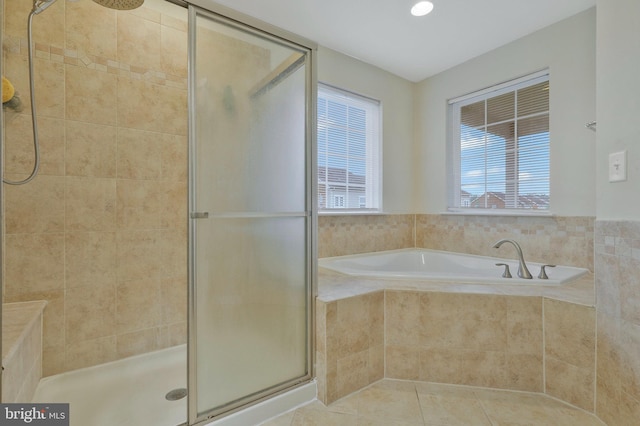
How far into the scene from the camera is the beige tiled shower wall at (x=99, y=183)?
1.68m

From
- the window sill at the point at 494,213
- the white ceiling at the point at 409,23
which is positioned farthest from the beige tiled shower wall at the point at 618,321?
the white ceiling at the point at 409,23

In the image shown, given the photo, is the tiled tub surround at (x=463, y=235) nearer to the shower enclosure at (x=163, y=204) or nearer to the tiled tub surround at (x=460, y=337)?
the tiled tub surround at (x=460, y=337)

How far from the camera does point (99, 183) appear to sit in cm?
187

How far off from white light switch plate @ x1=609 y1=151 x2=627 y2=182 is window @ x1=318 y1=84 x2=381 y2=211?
192 centimetres

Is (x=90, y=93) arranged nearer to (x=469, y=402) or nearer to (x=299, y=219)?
(x=299, y=219)

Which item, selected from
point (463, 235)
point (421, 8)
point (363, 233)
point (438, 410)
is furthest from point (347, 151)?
point (438, 410)

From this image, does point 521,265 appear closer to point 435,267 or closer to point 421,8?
point 435,267

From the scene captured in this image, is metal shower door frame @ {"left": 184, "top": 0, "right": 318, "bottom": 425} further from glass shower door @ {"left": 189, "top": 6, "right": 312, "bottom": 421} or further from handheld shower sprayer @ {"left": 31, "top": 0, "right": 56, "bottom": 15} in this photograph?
handheld shower sprayer @ {"left": 31, "top": 0, "right": 56, "bottom": 15}

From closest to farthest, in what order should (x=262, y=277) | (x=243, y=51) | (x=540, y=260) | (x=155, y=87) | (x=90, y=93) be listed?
(x=243, y=51) → (x=262, y=277) → (x=90, y=93) → (x=155, y=87) → (x=540, y=260)

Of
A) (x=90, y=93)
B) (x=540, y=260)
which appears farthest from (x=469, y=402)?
(x=90, y=93)

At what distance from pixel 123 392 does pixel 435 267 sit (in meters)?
2.73

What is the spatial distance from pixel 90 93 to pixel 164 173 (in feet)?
1.93

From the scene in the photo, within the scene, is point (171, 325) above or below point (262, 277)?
below

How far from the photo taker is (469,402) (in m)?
1.69
